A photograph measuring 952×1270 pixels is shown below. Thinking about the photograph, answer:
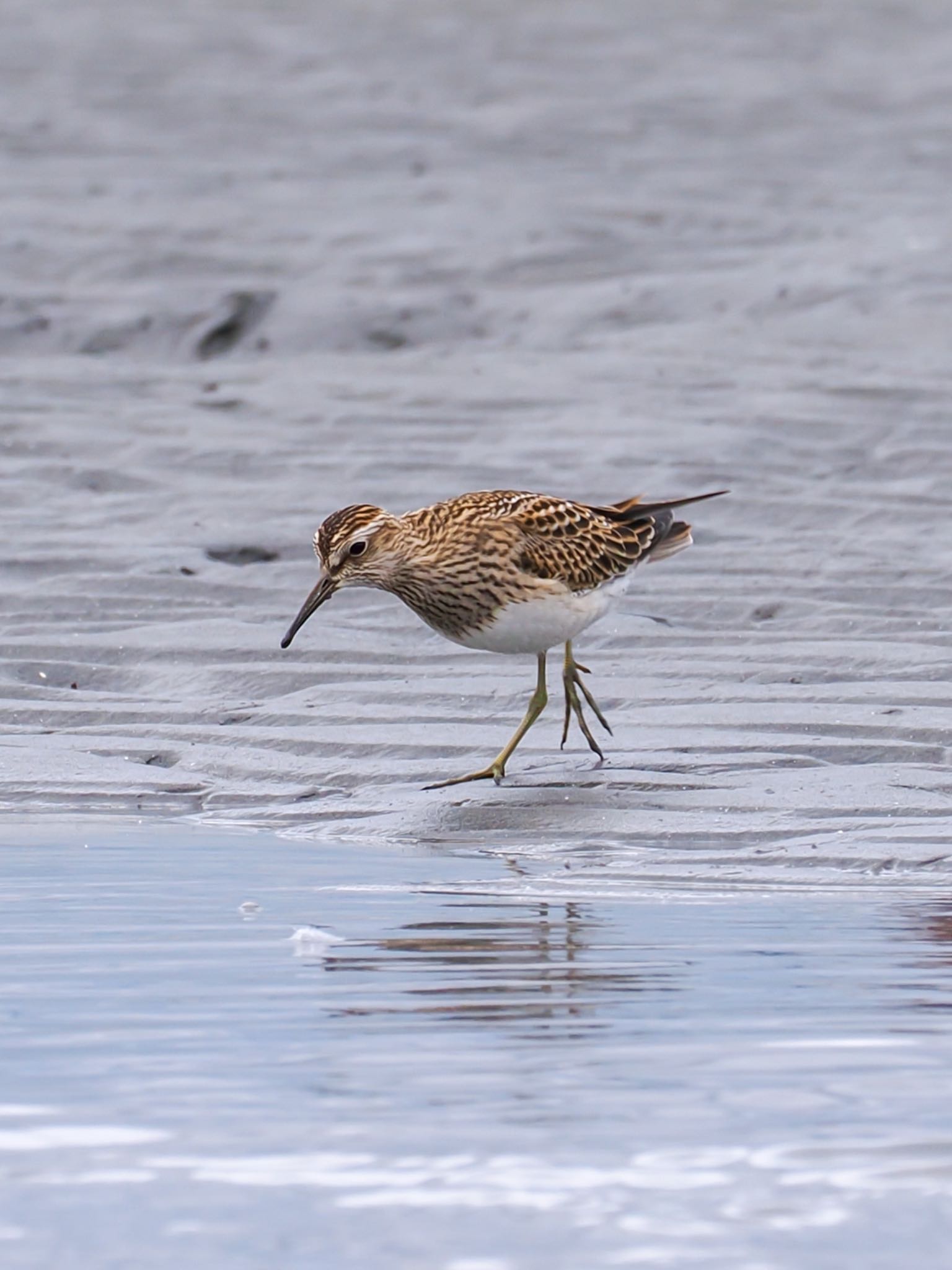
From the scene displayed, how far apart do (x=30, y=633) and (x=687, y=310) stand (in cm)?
538

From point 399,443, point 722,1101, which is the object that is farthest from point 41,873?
point 399,443

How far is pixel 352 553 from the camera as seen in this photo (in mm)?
7371

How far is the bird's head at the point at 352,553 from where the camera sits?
7.36 m

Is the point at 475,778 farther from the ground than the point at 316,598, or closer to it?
closer to it

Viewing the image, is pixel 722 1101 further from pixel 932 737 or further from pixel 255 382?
pixel 255 382

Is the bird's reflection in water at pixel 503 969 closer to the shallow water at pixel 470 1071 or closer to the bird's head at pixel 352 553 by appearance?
the shallow water at pixel 470 1071

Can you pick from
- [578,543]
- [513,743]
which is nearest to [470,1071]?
[513,743]

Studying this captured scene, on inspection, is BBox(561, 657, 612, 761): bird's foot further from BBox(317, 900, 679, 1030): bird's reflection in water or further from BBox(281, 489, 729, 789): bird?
BBox(317, 900, 679, 1030): bird's reflection in water

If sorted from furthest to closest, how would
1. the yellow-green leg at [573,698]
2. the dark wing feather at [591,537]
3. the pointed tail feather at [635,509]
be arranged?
the pointed tail feather at [635,509]
the dark wing feather at [591,537]
the yellow-green leg at [573,698]

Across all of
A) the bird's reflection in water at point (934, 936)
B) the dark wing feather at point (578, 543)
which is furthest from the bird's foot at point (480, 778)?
the bird's reflection in water at point (934, 936)

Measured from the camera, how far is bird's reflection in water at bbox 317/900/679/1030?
15.1 feet

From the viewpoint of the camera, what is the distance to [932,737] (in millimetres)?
7098

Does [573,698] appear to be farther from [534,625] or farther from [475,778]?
[475,778]

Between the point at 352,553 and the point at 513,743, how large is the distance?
782 millimetres
